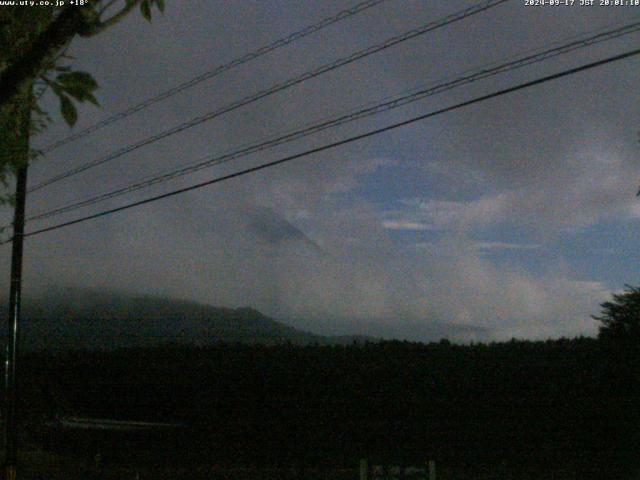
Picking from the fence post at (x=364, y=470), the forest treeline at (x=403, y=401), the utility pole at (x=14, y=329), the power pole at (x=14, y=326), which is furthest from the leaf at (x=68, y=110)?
the forest treeline at (x=403, y=401)

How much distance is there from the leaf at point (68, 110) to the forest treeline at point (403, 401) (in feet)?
49.5

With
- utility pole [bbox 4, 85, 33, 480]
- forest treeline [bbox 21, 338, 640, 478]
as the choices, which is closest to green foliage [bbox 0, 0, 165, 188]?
utility pole [bbox 4, 85, 33, 480]

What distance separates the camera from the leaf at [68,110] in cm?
419

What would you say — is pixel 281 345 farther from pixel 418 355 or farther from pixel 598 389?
pixel 598 389

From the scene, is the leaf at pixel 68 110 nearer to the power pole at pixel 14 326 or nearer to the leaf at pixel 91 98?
the leaf at pixel 91 98

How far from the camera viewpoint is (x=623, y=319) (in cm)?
1944

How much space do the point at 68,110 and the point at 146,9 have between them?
0.72 metres

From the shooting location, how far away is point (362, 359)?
22188 mm

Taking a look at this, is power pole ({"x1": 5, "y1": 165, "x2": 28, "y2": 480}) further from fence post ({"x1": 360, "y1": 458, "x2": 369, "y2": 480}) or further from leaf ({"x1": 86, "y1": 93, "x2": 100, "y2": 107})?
leaf ({"x1": 86, "y1": 93, "x2": 100, "y2": 107})

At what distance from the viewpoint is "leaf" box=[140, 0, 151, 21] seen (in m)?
4.38

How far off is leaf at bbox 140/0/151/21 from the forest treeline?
49.5ft

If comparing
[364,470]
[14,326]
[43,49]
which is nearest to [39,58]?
[43,49]

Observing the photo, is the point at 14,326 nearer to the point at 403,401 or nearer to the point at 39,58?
the point at 403,401

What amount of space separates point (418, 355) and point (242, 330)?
2653cm
